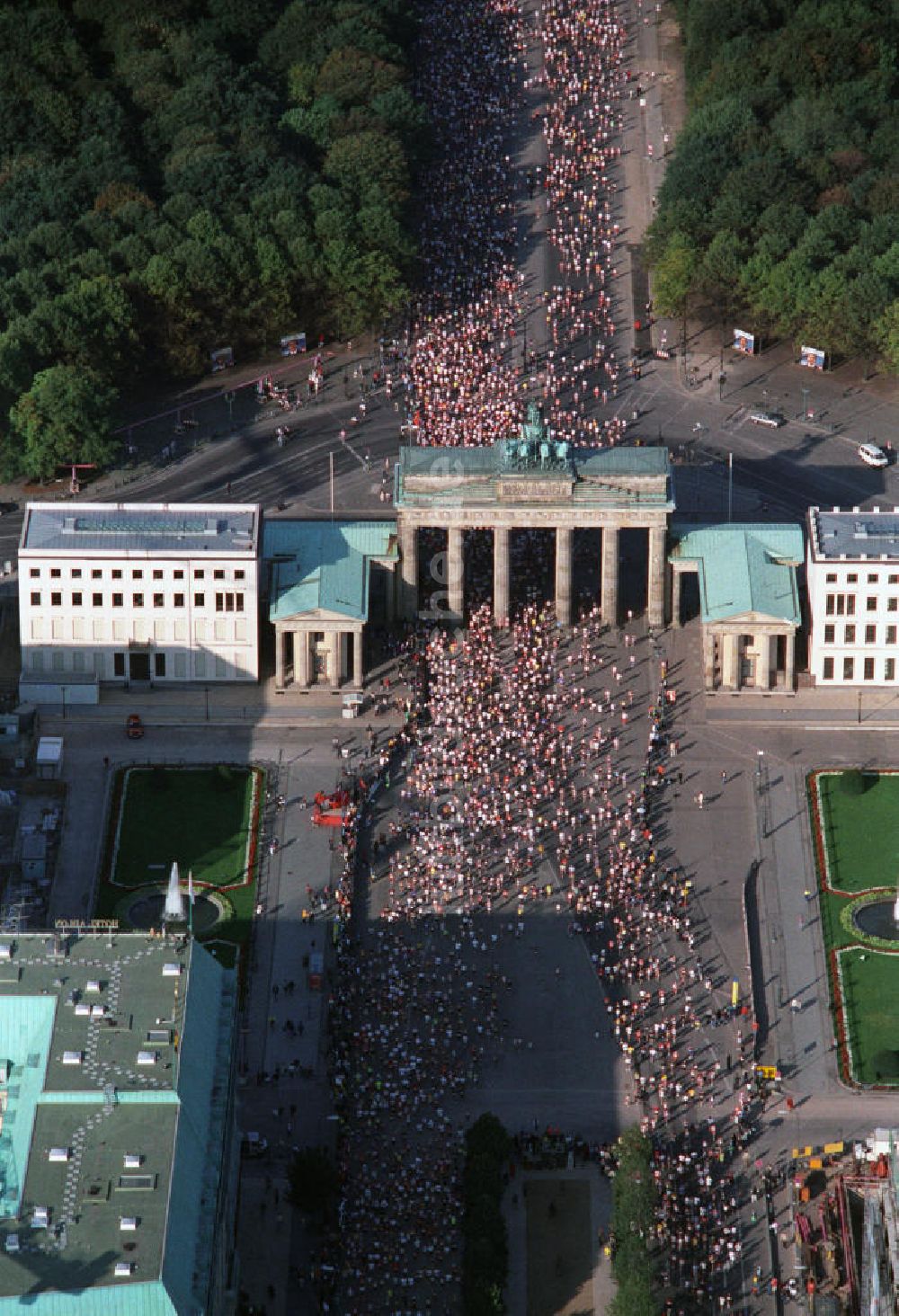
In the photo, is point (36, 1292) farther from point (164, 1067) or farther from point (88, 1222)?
point (164, 1067)

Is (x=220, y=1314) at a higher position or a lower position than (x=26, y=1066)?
lower

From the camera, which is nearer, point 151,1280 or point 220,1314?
point 151,1280

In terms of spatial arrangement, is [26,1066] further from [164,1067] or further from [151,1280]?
[151,1280]

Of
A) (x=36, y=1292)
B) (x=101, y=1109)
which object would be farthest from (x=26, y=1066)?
(x=36, y=1292)

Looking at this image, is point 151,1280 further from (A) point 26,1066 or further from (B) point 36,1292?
(A) point 26,1066

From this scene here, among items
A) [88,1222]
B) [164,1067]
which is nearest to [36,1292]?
[88,1222]

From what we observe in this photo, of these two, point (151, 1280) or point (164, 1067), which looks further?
point (164, 1067)

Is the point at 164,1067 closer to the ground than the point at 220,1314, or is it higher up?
higher up
